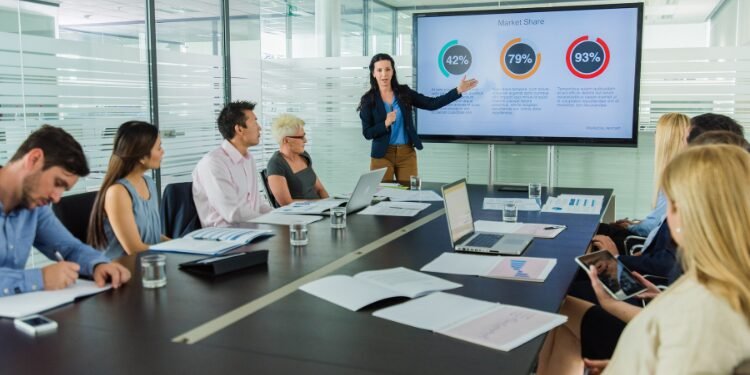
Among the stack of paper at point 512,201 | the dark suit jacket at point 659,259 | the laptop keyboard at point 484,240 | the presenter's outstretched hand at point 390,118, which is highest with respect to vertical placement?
the presenter's outstretched hand at point 390,118

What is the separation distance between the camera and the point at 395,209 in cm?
378

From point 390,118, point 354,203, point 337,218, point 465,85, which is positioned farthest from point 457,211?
point 465,85

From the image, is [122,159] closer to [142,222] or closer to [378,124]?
[142,222]

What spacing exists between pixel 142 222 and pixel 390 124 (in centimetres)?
276

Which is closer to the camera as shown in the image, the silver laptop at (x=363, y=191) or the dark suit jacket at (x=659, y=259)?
the dark suit jacket at (x=659, y=259)

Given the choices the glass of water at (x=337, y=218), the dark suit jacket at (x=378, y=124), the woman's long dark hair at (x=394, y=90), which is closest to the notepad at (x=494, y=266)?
the glass of water at (x=337, y=218)

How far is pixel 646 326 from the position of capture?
1430 mm

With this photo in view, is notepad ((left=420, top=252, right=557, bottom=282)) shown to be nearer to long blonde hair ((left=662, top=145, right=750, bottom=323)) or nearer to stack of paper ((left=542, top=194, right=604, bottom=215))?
long blonde hair ((left=662, top=145, right=750, bottom=323))

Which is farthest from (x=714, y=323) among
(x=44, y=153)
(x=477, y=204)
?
(x=477, y=204)

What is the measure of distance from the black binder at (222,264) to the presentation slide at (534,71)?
4.06m

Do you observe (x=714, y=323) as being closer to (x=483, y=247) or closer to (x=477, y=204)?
(x=483, y=247)

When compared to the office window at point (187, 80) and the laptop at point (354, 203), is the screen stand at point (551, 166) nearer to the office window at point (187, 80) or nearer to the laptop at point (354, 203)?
the laptop at point (354, 203)

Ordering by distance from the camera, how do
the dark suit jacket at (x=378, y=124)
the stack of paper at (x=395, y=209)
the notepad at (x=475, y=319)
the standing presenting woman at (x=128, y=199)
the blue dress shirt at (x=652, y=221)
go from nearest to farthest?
the notepad at (x=475, y=319) < the standing presenting woman at (x=128, y=199) < the blue dress shirt at (x=652, y=221) < the stack of paper at (x=395, y=209) < the dark suit jacket at (x=378, y=124)

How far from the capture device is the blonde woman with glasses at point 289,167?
4391 mm
